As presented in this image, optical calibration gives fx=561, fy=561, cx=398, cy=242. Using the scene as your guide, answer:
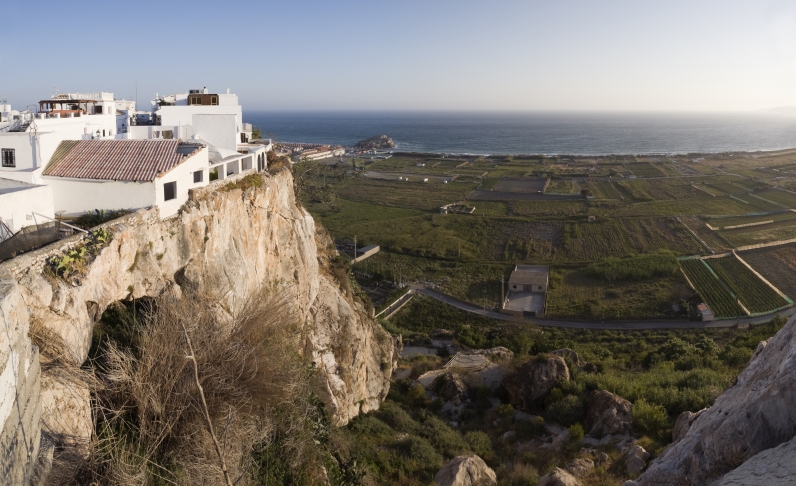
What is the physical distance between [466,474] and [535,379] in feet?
28.9

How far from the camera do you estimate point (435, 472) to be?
17.9 metres

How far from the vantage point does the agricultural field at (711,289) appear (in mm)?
43906

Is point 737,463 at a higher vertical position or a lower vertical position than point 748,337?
higher

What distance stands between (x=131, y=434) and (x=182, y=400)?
1073mm

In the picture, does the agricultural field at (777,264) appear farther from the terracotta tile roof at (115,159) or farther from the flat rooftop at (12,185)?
the flat rooftop at (12,185)

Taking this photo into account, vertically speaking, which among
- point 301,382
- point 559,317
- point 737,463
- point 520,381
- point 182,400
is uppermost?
point 737,463

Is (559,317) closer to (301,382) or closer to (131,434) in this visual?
(301,382)

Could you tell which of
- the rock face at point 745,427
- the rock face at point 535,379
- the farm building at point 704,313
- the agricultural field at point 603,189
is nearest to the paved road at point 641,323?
the farm building at point 704,313

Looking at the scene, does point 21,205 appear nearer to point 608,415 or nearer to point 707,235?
point 608,415

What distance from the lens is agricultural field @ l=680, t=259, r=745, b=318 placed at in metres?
43.9

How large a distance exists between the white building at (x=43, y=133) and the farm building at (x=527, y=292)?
31784 mm

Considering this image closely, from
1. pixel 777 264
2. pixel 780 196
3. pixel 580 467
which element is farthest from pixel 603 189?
pixel 580 467

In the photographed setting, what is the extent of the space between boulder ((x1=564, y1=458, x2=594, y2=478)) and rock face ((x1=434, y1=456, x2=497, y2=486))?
2.28 m

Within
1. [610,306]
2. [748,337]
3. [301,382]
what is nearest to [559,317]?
[610,306]
